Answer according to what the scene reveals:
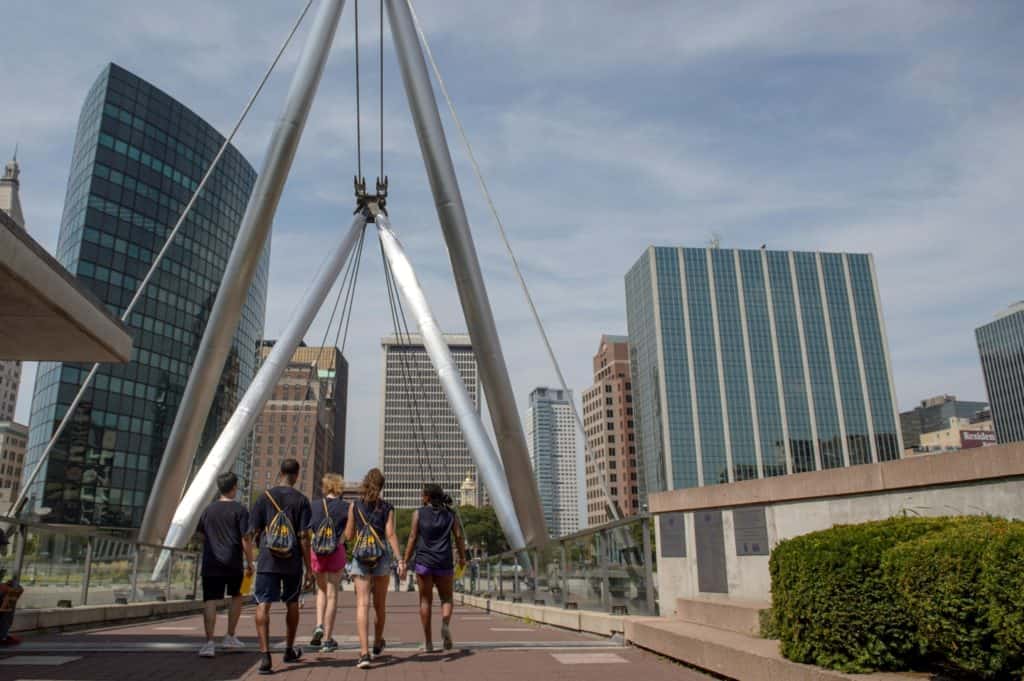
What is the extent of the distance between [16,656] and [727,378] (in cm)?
11412

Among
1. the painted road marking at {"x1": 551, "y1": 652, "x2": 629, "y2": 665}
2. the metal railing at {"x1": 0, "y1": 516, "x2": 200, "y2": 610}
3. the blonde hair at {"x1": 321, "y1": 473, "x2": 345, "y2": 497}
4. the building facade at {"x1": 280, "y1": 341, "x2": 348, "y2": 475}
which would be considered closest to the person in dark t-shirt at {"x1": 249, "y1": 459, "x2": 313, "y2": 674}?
the blonde hair at {"x1": 321, "y1": 473, "x2": 345, "y2": 497}

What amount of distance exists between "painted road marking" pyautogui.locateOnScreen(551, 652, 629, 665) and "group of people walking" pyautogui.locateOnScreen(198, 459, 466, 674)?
1231 mm

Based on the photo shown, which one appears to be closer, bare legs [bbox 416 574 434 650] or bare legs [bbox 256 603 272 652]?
bare legs [bbox 256 603 272 652]

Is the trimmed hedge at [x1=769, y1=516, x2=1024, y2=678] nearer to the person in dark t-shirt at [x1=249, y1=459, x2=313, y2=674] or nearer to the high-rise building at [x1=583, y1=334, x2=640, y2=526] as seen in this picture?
the person in dark t-shirt at [x1=249, y1=459, x2=313, y2=674]

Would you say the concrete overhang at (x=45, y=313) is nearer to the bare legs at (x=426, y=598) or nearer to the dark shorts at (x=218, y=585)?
the dark shorts at (x=218, y=585)

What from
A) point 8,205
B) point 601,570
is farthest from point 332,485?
point 8,205

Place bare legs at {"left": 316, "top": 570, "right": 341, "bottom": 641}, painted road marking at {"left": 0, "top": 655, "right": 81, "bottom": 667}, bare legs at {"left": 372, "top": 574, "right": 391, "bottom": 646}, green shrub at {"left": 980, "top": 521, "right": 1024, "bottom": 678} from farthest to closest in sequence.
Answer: bare legs at {"left": 316, "top": 570, "right": 341, "bottom": 641} < bare legs at {"left": 372, "top": 574, "right": 391, "bottom": 646} < painted road marking at {"left": 0, "top": 655, "right": 81, "bottom": 667} < green shrub at {"left": 980, "top": 521, "right": 1024, "bottom": 678}

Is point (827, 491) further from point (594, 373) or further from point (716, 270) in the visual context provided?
point (594, 373)

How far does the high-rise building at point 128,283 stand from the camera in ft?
229

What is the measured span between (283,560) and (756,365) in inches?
4560

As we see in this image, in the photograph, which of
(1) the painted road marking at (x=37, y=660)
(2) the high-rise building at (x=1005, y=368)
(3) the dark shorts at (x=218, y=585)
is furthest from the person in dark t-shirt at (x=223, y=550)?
(2) the high-rise building at (x=1005, y=368)

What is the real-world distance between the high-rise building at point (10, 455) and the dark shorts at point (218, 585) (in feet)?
439

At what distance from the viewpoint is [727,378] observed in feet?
378

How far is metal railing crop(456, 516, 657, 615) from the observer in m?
9.41
